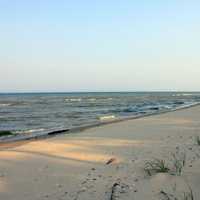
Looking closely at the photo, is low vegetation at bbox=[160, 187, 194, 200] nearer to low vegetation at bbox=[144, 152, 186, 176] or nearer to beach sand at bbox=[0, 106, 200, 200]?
beach sand at bbox=[0, 106, 200, 200]

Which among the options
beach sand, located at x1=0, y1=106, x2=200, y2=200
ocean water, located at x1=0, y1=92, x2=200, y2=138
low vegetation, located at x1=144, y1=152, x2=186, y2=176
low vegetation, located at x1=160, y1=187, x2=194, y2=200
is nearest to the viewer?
low vegetation, located at x1=160, y1=187, x2=194, y2=200

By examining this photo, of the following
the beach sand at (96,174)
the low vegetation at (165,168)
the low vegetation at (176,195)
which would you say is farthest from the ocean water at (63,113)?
the low vegetation at (176,195)

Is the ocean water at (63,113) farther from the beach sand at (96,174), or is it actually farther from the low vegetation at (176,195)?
the low vegetation at (176,195)

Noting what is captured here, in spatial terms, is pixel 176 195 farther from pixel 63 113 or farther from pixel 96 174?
pixel 63 113

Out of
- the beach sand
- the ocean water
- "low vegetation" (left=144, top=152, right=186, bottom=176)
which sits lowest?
the ocean water

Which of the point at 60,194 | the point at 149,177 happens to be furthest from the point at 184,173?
the point at 60,194

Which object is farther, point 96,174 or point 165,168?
point 96,174

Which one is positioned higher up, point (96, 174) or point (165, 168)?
point (165, 168)

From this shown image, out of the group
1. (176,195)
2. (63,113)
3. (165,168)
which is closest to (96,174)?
(165,168)

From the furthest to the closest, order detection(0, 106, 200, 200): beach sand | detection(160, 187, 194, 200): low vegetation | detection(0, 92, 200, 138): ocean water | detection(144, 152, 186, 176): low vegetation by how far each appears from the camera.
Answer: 1. detection(0, 92, 200, 138): ocean water
2. detection(144, 152, 186, 176): low vegetation
3. detection(0, 106, 200, 200): beach sand
4. detection(160, 187, 194, 200): low vegetation

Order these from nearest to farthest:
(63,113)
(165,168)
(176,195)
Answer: (176,195) < (165,168) < (63,113)

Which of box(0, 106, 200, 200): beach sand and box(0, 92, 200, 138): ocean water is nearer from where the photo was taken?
box(0, 106, 200, 200): beach sand

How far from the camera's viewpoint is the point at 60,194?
5.63m

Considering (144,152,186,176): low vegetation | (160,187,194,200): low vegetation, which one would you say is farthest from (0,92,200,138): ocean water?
(160,187,194,200): low vegetation
